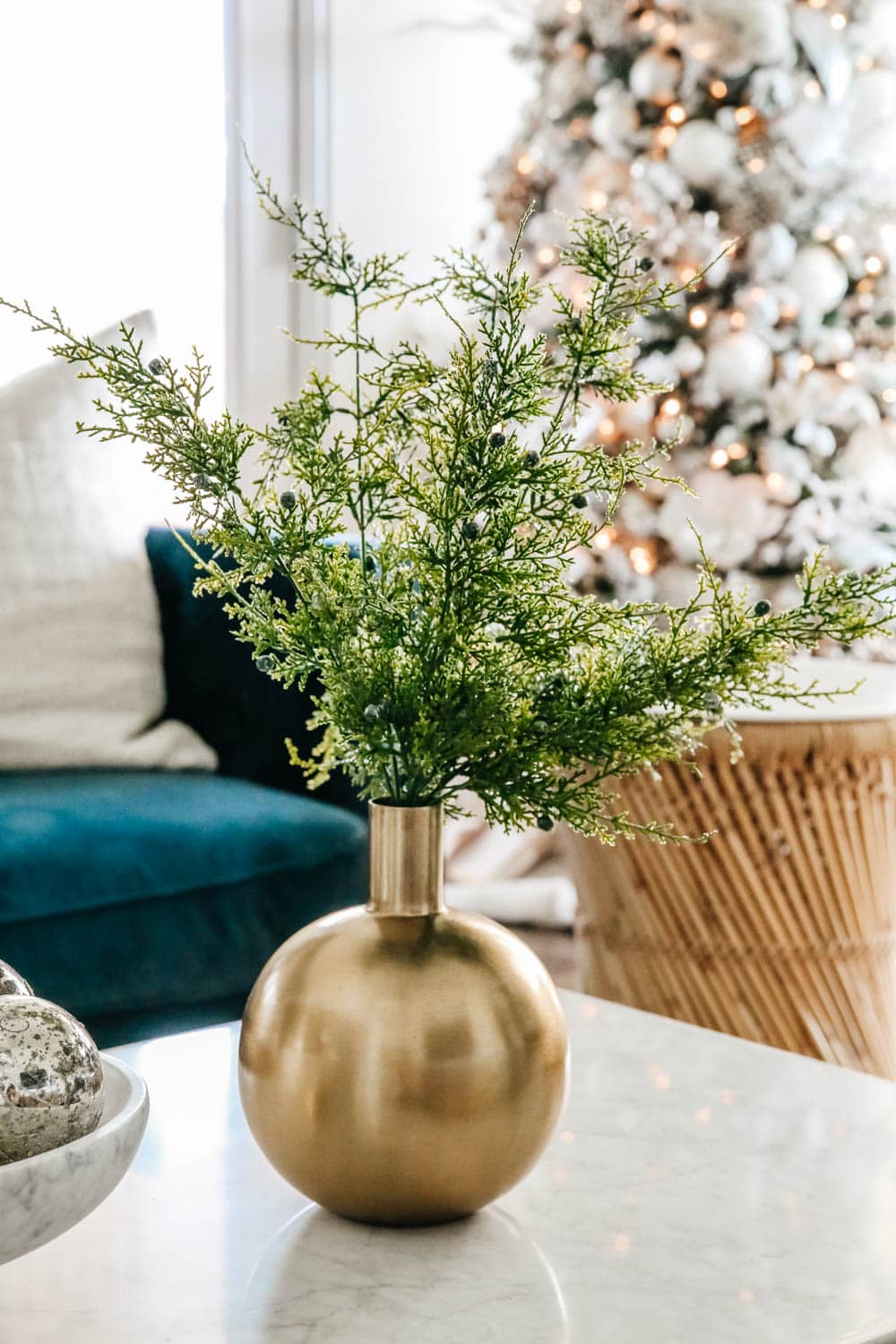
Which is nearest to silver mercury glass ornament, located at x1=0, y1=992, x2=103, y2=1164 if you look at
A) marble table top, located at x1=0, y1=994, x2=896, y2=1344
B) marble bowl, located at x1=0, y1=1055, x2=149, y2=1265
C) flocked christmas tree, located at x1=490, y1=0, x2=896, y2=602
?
marble bowl, located at x1=0, y1=1055, x2=149, y2=1265

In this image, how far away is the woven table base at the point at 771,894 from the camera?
5.28 ft

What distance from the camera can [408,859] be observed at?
0.76 m

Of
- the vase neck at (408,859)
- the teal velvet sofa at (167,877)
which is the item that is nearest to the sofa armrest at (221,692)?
the teal velvet sofa at (167,877)

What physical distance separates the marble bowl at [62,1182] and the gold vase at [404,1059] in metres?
0.13

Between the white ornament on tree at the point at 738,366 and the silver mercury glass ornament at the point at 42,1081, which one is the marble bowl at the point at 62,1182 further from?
the white ornament on tree at the point at 738,366

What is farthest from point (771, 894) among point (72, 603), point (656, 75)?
point (656, 75)

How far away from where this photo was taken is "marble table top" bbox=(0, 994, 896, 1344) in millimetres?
647

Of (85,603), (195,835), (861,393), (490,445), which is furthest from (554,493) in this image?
(861,393)

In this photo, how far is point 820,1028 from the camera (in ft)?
5.60

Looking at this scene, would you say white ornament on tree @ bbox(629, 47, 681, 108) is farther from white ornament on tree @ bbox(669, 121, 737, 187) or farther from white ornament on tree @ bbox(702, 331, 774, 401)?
white ornament on tree @ bbox(702, 331, 774, 401)

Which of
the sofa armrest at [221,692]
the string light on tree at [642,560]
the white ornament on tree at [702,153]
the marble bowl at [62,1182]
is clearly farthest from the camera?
the string light on tree at [642,560]

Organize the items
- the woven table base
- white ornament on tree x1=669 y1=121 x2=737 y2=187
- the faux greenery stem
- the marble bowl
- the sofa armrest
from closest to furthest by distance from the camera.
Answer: the marble bowl → the faux greenery stem → the woven table base → the sofa armrest → white ornament on tree x1=669 y1=121 x2=737 y2=187

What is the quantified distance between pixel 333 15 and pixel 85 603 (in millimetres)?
1758

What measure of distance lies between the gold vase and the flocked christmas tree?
1.85 m
